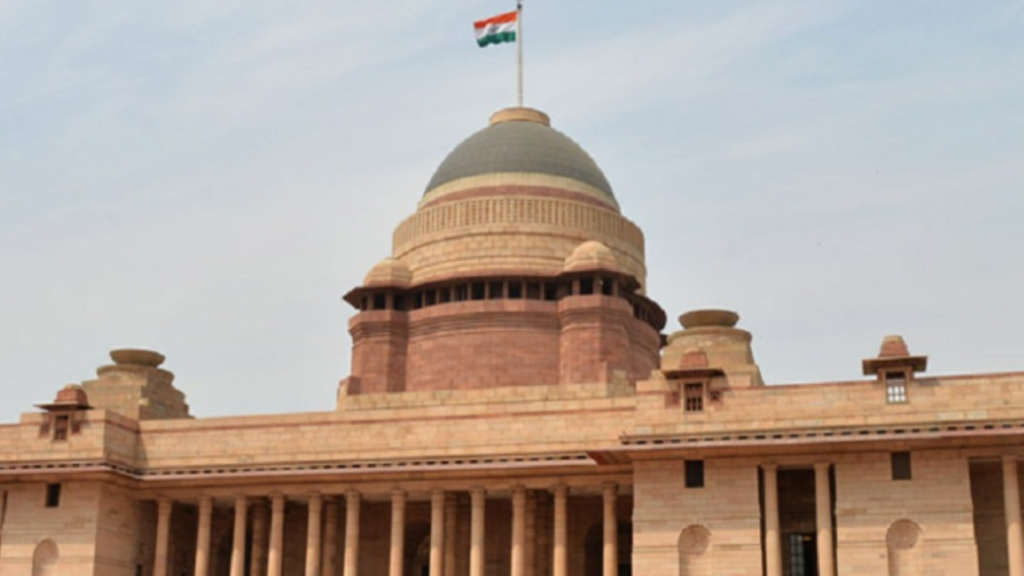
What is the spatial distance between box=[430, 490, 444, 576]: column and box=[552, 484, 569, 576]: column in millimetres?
3891

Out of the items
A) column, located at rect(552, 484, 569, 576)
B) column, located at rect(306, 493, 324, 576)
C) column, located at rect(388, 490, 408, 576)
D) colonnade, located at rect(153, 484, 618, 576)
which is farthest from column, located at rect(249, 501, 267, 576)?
column, located at rect(552, 484, 569, 576)

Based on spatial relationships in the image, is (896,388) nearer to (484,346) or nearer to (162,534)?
(484,346)

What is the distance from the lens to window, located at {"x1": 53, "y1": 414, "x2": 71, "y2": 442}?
164 ft

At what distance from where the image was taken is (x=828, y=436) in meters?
41.2

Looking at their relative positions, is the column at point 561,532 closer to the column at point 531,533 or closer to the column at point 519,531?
the column at point 519,531

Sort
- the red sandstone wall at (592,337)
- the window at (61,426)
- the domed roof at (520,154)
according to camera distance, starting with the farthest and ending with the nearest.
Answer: the domed roof at (520,154)
the red sandstone wall at (592,337)
the window at (61,426)

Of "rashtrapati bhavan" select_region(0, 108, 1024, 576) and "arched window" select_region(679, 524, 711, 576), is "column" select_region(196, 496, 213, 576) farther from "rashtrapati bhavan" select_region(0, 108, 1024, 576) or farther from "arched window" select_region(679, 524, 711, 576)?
"arched window" select_region(679, 524, 711, 576)

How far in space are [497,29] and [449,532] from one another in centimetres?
2633

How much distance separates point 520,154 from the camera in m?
62.6

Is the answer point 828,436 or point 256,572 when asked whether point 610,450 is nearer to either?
point 828,436

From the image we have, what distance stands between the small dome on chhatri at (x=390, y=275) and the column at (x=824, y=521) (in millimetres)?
22955

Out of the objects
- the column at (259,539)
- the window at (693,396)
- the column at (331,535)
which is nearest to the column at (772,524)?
the window at (693,396)

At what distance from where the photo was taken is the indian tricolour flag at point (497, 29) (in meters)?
65.2

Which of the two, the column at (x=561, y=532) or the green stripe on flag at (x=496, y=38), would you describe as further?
the green stripe on flag at (x=496, y=38)
